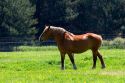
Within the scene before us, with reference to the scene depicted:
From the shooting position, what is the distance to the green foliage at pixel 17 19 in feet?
239

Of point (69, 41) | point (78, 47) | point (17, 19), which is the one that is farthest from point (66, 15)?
point (69, 41)

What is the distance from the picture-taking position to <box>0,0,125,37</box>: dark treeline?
7556 cm

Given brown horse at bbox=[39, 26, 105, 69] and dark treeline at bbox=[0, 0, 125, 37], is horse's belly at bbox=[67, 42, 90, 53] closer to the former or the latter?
brown horse at bbox=[39, 26, 105, 69]

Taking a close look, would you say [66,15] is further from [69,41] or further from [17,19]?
[69,41]

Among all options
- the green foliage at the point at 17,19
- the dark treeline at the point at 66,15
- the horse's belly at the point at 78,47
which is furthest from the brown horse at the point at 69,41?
the dark treeline at the point at 66,15

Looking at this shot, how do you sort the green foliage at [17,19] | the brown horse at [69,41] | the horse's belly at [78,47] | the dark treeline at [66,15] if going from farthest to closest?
the dark treeline at [66,15] < the green foliage at [17,19] < the horse's belly at [78,47] < the brown horse at [69,41]

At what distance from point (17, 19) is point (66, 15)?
9663mm

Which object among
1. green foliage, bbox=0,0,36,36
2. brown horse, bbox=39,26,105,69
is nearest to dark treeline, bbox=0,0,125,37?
green foliage, bbox=0,0,36,36

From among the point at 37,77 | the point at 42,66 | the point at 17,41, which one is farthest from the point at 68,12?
the point at 37,77

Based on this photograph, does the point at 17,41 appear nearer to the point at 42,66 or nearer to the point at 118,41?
the point at 118,41

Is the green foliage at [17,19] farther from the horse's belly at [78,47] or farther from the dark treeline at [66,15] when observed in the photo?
the horse's belly at [78,47]

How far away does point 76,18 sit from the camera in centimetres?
8450

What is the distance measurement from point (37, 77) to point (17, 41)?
43125 mm

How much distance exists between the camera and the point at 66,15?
80938 millimetres
